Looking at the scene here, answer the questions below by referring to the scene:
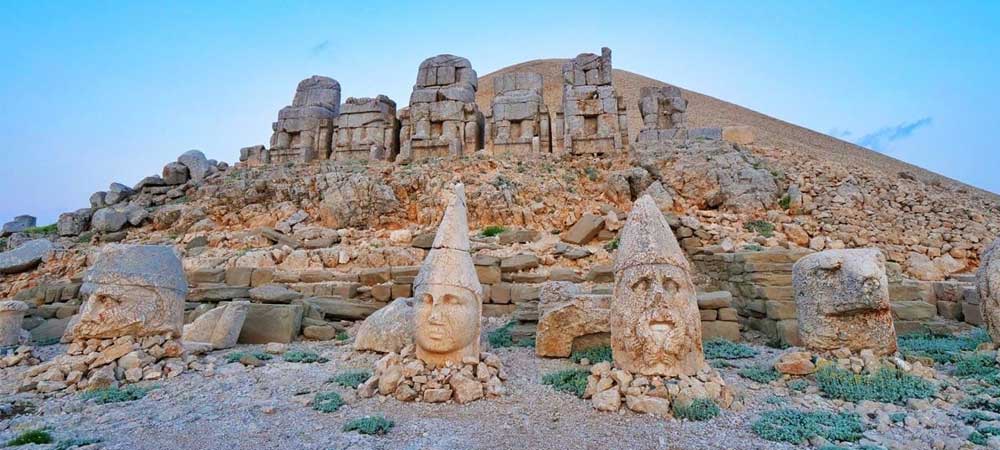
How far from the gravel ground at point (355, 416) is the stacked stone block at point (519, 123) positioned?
39.6ft

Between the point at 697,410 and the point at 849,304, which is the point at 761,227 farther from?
the point at 697,410

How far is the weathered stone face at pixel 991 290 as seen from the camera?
5.29 meters

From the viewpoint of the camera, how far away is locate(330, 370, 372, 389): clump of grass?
17.4ft

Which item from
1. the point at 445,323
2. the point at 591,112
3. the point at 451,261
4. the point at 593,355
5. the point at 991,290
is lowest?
the point at 593,355

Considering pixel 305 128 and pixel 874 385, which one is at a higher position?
pixel 305 128

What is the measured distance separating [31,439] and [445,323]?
11.1 ft

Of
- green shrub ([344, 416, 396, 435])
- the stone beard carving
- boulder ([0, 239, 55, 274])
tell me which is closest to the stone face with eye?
the stone beard carving

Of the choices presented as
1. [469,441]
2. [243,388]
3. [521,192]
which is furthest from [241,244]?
[469,441]

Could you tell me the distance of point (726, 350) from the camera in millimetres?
6555

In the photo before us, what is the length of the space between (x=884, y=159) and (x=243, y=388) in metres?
43.8

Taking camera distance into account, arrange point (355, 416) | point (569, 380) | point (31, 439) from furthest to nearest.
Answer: point (569, 380)
point (355, 416)
point (31, 439)

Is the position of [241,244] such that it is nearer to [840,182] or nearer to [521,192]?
[521,192]

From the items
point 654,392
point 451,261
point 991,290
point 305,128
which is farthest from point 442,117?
point 991,290

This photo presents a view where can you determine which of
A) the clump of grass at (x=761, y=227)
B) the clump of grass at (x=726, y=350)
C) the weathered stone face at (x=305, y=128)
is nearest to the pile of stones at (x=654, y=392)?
the clump of grass at (x=726, y=350)
